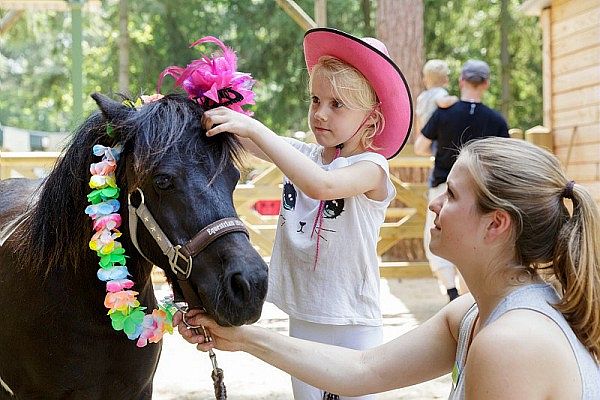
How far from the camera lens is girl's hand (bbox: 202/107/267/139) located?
216 centimetres

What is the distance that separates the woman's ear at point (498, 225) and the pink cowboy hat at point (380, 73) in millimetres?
910

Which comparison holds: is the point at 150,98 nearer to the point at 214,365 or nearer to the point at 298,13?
the point at 214,365

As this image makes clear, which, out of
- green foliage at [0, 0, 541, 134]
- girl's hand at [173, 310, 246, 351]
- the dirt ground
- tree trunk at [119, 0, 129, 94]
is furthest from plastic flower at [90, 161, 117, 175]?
green foliage at [0, 0, 541, 134]

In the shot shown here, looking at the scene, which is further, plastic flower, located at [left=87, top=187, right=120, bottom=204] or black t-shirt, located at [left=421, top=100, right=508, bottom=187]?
black t-shirt, located at [left=421, top=100, right=508, bottom=187]

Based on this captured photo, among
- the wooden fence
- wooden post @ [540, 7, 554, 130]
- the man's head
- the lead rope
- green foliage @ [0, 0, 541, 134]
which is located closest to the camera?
the lead rope

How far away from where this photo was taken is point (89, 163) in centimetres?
241

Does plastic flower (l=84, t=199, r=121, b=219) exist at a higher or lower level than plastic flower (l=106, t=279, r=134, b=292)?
higher

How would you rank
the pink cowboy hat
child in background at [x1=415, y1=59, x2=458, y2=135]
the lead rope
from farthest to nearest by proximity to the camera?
child in background at [x1=415, y1=59, x2=458, y2=135] → the pink cowboy hat → the lead rope

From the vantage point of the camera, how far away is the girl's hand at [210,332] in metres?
2.04

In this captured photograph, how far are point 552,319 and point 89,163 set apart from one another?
140 centimetres

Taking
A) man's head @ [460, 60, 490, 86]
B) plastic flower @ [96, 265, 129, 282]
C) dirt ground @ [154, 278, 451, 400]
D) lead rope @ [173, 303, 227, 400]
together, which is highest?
man's head @ [460, 60, 490, 86]

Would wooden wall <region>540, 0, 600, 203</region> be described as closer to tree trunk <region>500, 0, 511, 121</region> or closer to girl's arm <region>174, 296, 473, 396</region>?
girl's arm <region>174, 296, 473, 396</region>

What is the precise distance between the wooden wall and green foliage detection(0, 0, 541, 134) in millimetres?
11274

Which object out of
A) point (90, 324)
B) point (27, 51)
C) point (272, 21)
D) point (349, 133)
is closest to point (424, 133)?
point (349, 133)
